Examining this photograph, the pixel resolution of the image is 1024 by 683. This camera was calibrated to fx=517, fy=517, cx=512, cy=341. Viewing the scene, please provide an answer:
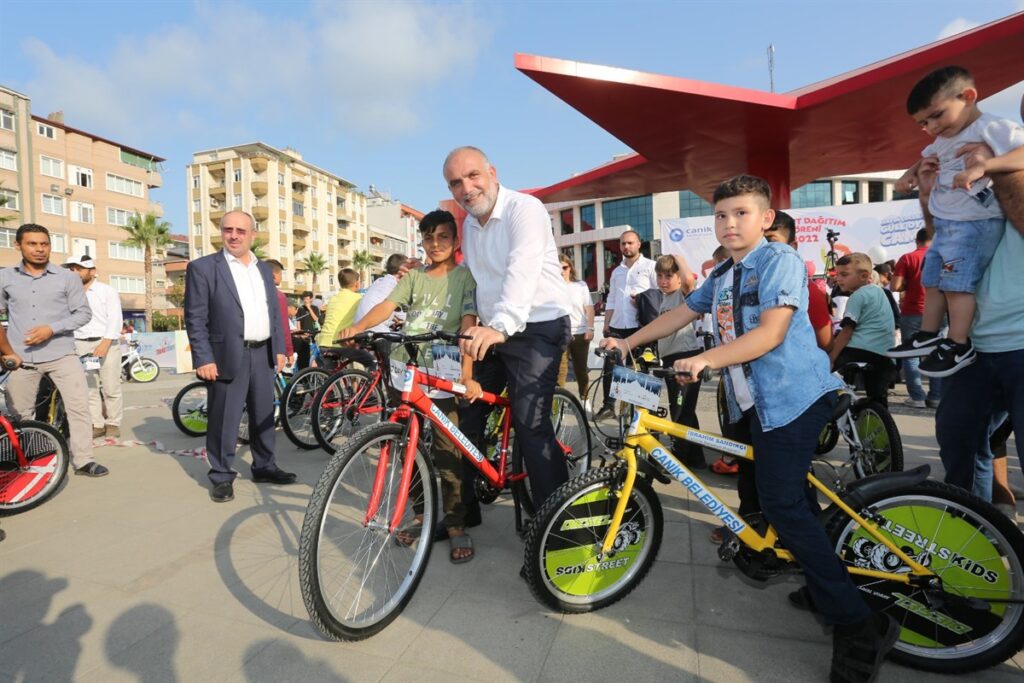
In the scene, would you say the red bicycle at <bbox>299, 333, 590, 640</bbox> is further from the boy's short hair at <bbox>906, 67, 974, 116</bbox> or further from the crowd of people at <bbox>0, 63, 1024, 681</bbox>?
the boy's short hair at <bbox>906, 67, 974, 116</bbox>

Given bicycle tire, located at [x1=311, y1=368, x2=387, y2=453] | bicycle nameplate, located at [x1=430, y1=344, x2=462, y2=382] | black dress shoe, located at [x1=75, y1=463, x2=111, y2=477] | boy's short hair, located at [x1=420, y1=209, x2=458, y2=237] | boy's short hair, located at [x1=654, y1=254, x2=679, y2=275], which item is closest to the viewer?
bicycle nameplate, located at [x1=430, y1=344, x2=462, y2=382]

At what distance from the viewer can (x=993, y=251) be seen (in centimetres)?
207

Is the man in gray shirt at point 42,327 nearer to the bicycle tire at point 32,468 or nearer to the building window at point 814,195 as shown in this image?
the bicycle tire at point 32,468

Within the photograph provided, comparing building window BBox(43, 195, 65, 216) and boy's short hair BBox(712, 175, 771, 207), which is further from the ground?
building window BBox(43, 195, 65, 216)

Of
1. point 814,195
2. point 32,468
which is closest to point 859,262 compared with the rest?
point 32,468

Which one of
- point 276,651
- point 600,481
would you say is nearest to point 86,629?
point 276,651

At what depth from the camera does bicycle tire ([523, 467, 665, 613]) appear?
2.13 m

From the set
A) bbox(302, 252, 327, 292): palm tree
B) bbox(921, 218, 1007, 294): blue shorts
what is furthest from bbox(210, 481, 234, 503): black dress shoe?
bbox(302, 252, 327, 292): palm tree

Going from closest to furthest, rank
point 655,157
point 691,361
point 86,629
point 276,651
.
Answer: point 691,361
point 276,651
point 86,629
point 655,157

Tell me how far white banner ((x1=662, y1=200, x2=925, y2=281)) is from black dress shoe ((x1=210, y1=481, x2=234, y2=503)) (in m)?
9.29

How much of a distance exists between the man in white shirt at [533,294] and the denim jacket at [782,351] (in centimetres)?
95

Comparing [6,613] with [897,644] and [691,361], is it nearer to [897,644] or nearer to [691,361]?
[691,361]

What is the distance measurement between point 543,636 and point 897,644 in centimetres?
131

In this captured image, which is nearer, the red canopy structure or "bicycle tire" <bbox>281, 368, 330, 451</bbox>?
"bicycle tire" <bbox>281, 368, 330, 451</bbox>
